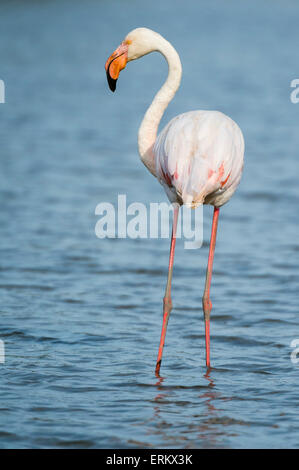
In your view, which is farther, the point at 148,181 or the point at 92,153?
the point at 92,153

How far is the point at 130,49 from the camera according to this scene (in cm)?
711

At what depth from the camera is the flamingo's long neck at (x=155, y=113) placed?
275 inches

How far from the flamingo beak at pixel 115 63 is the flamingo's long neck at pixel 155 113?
261 millimetres

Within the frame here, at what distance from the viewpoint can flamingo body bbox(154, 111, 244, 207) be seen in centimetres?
605

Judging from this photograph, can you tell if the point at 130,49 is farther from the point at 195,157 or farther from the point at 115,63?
the point at 195,157

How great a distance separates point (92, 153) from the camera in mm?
16703

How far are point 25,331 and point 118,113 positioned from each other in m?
14.8

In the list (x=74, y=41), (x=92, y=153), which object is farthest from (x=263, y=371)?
(x=74, y=41)
